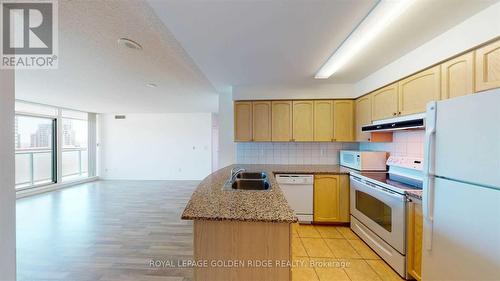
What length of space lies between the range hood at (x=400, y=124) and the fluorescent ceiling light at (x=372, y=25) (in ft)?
3.21

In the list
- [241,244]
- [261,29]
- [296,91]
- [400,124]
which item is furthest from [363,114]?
[241,244]

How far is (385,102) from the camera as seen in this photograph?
2838 mm

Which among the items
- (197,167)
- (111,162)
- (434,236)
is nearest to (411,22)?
(434,236)

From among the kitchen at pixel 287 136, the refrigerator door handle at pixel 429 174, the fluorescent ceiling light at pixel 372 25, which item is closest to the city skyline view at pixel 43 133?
the kitchen at pixel 287 136

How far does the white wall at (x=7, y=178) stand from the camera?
1138 millimetres

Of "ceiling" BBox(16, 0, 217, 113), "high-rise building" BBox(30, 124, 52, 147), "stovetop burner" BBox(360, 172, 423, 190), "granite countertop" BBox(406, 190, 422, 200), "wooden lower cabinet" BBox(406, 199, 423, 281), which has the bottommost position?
"wooden lower cabinet" BBox(406, 199, 423, 281)

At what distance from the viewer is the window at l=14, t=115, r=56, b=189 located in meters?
5.20

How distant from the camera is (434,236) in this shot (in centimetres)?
159

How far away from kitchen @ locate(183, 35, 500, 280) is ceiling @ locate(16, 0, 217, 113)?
1426 millimetres

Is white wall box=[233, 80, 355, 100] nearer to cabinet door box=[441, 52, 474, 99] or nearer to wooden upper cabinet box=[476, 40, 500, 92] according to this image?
cabinet door box=[441, 52, 474, 99]

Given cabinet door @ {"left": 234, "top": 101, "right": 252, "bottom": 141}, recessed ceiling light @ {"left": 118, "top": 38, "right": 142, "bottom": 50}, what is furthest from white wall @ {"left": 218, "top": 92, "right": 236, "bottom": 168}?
recessed ceiling light @ {"left": 118, "top": 38, "right": 142, "bottom": 50}

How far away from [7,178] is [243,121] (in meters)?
3.04

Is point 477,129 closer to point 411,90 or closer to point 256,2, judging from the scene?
point 411,90

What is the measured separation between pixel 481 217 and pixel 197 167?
7.05 meters
